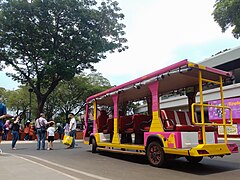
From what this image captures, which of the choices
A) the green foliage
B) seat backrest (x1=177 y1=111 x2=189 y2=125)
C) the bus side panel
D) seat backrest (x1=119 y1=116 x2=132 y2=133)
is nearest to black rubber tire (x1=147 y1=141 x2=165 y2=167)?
the bus side panel

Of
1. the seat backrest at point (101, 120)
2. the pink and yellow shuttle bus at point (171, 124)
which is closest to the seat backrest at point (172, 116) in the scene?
the pink and yellow shuttle bus at point (171, 124)

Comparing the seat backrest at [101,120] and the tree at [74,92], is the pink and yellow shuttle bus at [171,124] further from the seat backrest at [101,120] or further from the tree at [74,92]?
the tree at [74,92]

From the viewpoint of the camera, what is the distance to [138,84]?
321 inches

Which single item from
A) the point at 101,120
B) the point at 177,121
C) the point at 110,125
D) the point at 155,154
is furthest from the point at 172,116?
the point at 101,120

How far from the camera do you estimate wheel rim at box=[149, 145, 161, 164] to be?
7.22 meters

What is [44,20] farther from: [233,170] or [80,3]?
[233,170]

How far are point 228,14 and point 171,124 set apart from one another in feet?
56.9

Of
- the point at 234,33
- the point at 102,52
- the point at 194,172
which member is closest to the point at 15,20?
the point at 102,52

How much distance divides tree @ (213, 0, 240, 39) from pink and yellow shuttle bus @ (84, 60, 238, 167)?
14180mm

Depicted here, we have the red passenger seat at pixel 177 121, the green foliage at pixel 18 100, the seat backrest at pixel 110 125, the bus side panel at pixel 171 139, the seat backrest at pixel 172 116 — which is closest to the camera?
the bus side panel at pixel 171 139

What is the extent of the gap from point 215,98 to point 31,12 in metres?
18.5

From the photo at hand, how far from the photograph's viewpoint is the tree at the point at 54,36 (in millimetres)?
21500

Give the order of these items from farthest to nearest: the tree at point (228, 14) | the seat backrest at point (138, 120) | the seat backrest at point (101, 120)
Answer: the tree at point (228, 14), the seat backrest at point (101, 120), the seat backrest at point (138, 120)

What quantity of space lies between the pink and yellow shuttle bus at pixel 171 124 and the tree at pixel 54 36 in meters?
12.4
